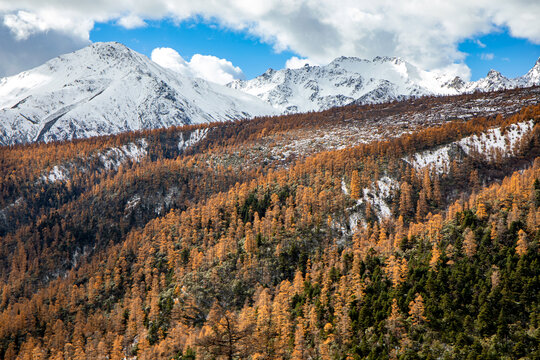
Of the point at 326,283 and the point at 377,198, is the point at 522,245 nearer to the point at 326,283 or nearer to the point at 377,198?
the point at 326,283

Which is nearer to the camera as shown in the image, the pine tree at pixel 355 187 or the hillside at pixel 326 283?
the hillside at pixel 326 283

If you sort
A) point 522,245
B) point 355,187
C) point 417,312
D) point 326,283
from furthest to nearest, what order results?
point 355,187 → point 326,283 → point 522,245 → point 417,312

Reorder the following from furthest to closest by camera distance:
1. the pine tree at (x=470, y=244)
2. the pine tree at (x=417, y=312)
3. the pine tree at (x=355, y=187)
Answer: the pine tree at (x=355, y=187), the pine tree at (x=470, y=244), the pine tree at (x=417, y=312)

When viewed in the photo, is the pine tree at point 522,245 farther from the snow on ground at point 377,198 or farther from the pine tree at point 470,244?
the snow on ground at point 377,198

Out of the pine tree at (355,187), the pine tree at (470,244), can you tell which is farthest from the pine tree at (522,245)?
the pine tree at (355,187)

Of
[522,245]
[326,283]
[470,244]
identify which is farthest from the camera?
[326,283]

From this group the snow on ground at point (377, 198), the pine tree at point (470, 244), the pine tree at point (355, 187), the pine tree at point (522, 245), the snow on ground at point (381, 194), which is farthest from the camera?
the pine tree at point (355, 187)

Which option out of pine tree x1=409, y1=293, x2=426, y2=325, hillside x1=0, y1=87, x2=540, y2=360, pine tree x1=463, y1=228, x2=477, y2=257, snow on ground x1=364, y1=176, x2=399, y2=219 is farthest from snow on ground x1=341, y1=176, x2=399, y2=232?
pine tree x1=409, y1=293, x2=426, y2=325

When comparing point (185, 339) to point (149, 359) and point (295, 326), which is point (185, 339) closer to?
point (149, 359)

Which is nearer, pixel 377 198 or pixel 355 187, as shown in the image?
pixel 355 187

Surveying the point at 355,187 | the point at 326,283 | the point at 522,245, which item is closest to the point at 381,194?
the point at 355,187

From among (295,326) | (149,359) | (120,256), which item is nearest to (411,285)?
(295,326)

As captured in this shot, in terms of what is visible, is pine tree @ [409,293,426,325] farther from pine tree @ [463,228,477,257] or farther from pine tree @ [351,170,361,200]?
pine tree @ [351,170,361,200]

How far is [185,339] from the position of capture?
118 m
